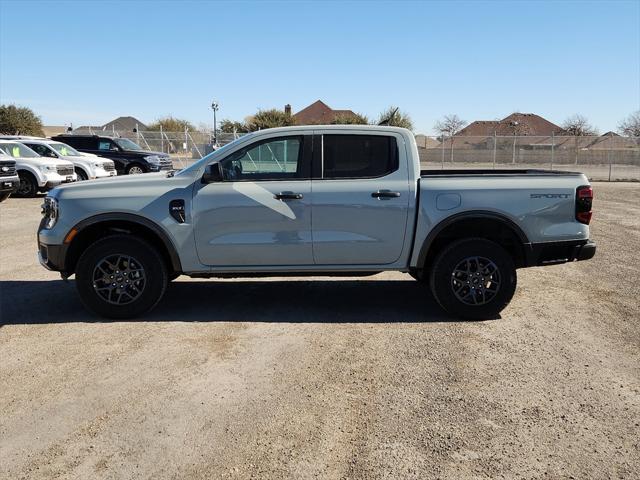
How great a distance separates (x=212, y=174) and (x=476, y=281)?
2835mm

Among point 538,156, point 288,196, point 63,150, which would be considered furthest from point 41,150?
point 538,156

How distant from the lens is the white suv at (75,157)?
61.0ft

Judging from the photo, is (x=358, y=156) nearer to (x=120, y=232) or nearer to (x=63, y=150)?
(x=120, y=232)

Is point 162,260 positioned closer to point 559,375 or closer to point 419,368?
point 419,368

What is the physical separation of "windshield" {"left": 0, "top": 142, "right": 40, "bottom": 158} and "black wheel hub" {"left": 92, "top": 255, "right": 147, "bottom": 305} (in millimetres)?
13725

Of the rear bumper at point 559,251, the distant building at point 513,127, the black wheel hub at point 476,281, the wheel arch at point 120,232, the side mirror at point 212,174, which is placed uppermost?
the distant building at point 513,127

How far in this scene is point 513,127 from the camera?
7419cm

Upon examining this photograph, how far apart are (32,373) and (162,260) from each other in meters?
1.64

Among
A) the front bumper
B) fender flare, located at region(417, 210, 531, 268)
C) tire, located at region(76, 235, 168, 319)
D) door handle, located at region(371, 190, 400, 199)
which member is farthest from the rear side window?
the front bumper

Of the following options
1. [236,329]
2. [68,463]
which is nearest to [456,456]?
[68,463]

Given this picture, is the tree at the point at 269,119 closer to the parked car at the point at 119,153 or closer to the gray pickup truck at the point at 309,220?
the parked car at the point at 119,153

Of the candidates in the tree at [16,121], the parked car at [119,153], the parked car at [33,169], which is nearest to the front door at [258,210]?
the parked car at [33,169]

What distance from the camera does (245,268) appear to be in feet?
18.5

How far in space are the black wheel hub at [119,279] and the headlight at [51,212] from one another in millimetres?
657
